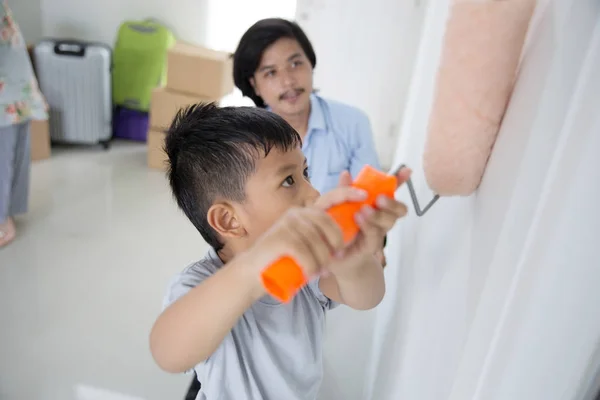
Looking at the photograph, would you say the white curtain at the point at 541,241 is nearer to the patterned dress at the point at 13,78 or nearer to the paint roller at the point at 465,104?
the paint roller at the point at 465,104

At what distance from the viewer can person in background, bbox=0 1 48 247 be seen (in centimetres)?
187

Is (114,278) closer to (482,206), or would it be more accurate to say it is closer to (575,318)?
(482,206)

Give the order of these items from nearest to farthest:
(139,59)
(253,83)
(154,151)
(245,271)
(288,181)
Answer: (245,271) < (288,181) < (253,83) < (154,151) < (139,59)

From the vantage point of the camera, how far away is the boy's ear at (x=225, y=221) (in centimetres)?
64

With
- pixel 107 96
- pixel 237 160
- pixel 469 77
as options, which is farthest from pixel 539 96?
pixel 107 96

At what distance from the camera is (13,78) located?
6.28ft

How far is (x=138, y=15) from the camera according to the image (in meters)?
3.25

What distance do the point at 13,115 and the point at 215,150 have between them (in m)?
1.69

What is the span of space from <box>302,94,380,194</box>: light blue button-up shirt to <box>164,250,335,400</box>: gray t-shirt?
0.64 metres

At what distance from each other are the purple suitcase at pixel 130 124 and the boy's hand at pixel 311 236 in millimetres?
3116

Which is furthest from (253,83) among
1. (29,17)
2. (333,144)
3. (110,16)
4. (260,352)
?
(29,17)

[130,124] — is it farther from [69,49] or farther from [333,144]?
[333,144]

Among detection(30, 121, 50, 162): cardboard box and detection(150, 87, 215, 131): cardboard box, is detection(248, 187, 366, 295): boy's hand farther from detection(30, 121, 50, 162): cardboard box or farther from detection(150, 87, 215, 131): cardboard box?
detection(30, 121, 50, 162): cardboard box

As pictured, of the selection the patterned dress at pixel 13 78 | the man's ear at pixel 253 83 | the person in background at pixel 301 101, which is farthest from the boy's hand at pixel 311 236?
the patterned dress at pixel 13 78
